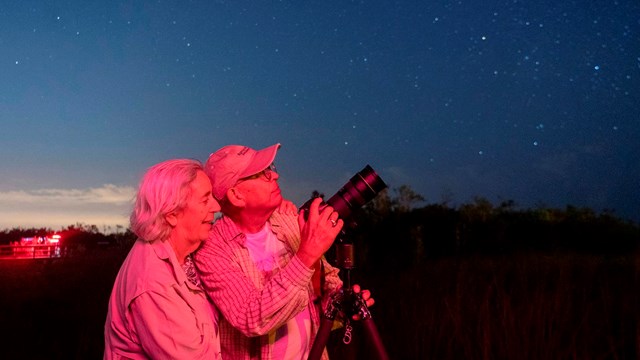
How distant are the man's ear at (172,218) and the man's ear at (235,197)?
1.31 ft

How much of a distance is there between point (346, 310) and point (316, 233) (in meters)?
0.58

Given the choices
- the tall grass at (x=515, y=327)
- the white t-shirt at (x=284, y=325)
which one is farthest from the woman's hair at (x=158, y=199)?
the tall grass at (x=515, y=327)

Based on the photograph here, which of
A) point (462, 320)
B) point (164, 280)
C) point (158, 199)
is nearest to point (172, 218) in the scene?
point (158, 199)

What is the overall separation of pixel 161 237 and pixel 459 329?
124 inches

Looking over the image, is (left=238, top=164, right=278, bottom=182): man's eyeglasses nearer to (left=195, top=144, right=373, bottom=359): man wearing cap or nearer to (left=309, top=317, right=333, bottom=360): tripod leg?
(left=195, top=144, right=373, bottom=359): man wearing cap

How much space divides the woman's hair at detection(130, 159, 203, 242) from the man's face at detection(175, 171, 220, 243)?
3cm

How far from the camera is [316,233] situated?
1.94 meters

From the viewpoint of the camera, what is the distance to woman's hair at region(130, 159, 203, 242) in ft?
5.92

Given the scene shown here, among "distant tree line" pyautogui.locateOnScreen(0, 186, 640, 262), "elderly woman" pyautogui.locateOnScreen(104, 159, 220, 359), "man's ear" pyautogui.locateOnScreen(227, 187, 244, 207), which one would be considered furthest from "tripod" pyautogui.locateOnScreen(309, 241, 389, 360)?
"distant tree line" pyautogui.locateOnScreen(0, 186, 640, 262)

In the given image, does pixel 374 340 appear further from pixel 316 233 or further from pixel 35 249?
pixel 35 249

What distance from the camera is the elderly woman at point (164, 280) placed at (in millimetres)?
1622

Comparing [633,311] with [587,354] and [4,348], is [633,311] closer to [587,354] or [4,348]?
[587,354]

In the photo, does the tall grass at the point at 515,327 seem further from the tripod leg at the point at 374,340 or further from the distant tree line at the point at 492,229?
the distant tree line at the point at 492,229

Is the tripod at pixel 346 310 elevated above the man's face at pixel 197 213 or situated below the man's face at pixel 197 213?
below
